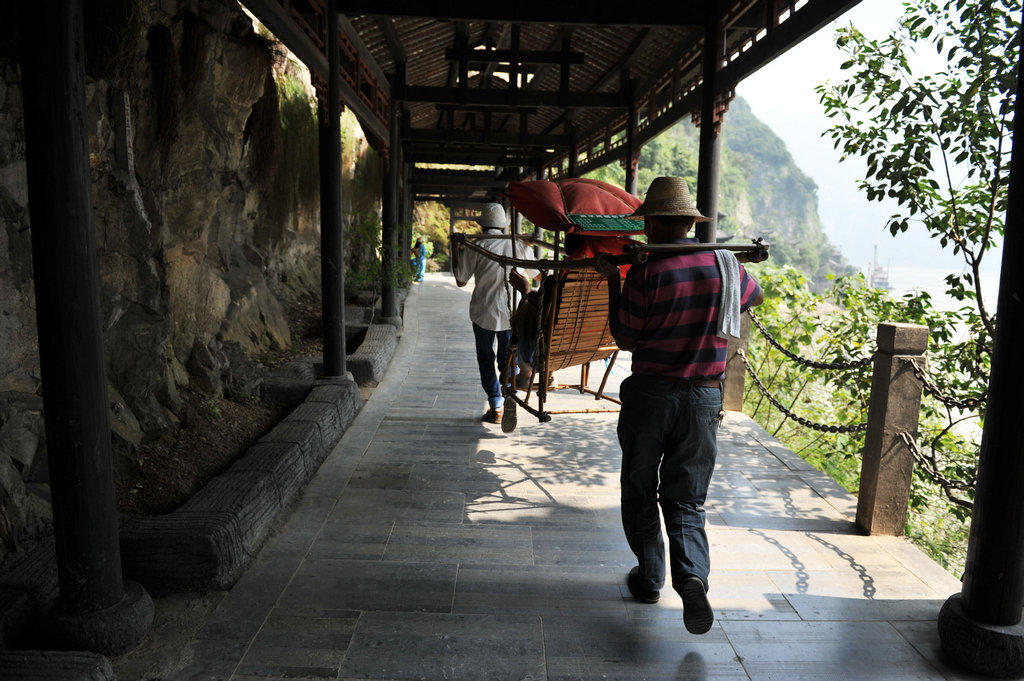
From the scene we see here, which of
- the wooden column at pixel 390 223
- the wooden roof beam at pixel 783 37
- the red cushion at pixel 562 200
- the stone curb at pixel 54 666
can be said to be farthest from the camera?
the wooden column at pixel 390 223

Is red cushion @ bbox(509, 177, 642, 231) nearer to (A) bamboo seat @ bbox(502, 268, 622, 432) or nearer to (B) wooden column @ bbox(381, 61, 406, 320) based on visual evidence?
(A) bamboo seat @ bbox(502, 268, 622, 432)

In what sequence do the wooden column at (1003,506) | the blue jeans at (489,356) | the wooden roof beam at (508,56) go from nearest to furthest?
the wooden column at (1003,506), the blue jeans at (489,356), the wooden roof beam at (508,56)

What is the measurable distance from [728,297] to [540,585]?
4.86 ft

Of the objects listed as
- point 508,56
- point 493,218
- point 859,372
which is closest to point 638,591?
point 493,218

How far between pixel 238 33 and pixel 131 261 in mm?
2401

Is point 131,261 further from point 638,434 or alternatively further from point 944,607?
point 944,607

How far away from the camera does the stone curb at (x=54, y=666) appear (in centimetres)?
209

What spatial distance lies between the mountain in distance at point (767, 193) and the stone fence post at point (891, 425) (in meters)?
44.2

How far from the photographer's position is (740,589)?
3.11 m

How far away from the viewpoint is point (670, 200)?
2.85 metres

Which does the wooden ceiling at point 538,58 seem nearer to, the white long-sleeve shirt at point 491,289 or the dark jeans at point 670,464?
→ the white long-sleeve shirt at point 491,289

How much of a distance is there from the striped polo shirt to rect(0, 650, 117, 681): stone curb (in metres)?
2.12

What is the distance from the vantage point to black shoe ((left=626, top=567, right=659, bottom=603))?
9.73 feet

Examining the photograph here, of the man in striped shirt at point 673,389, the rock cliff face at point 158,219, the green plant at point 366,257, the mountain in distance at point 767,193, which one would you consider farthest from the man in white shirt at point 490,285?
the mountain in distance at point 767,193
